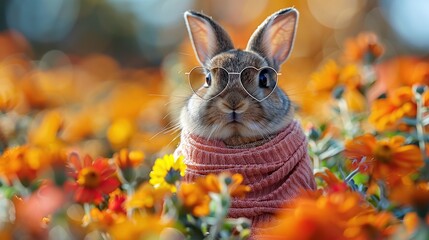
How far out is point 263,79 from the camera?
92.7 inches

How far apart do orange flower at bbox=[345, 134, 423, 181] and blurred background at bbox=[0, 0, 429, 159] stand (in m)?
0.74

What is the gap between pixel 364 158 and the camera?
2.08 meters

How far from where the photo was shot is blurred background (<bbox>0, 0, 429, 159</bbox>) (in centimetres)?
371

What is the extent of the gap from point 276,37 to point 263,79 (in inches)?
11.3

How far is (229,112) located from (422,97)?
2.31 ft

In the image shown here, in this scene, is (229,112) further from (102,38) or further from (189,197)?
(102,38)

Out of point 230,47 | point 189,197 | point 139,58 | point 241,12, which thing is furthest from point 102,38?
point 189,197

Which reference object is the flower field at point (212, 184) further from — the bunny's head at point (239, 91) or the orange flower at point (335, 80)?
the bunny's head at point (239, 91)

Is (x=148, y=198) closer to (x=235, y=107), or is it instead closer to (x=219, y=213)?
(x=219, y=213)

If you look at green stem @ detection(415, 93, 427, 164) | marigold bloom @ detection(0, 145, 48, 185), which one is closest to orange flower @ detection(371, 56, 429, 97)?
green stem @ detection(415, 93, 427, 164)

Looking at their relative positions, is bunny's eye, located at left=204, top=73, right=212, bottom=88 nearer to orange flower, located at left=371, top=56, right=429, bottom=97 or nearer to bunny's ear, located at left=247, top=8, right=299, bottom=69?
bunny's ear, located at left=247, top=8, right=299, bottom=69

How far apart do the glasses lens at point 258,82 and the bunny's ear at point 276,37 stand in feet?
0.49

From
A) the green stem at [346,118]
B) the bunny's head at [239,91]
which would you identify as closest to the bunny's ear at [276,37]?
the bunny's head at [239,91]

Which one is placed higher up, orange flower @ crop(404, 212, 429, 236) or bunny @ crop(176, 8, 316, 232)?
orange flower @ crop(404, 212, 429, 236)
